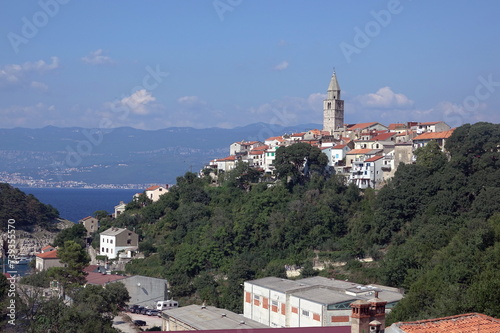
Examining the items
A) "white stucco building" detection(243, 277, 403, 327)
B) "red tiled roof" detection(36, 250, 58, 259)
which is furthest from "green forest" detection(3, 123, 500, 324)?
"red tiled roof" detection(36, 250, 58, 259)

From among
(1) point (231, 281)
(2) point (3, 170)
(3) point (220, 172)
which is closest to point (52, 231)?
(3) point (220, 172)

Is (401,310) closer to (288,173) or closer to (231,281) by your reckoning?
(231,281)

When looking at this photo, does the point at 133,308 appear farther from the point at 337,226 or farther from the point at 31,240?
the point at 31,240

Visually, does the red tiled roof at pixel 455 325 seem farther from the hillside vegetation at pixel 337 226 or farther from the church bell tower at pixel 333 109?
the church bell tower at pixel 333 109

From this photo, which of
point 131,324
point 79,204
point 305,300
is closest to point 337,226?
point 305,300

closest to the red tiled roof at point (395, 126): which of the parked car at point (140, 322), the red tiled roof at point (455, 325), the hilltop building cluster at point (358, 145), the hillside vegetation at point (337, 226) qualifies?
the hilltop building cluster at point (358, 145)

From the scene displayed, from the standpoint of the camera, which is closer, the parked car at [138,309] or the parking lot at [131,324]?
the parking lot at [131,324]
